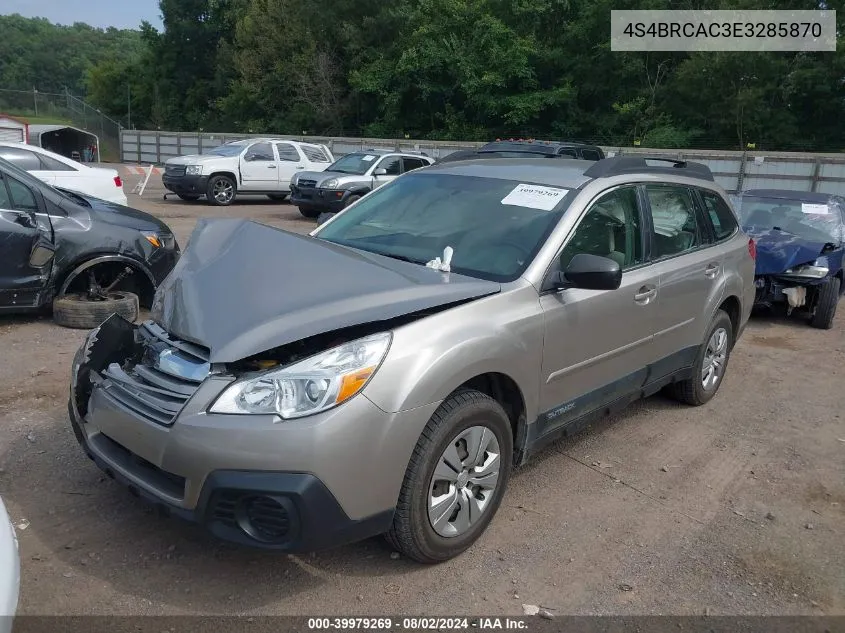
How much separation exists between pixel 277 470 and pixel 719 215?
160 inches

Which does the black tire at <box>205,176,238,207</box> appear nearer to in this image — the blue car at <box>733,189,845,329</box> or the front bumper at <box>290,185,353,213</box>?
the front bumper at <box>290,185,353,213</box>

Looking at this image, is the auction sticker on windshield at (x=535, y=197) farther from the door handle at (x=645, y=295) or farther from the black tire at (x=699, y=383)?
the black tire at (x=699, y=383)

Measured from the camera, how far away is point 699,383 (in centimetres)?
515

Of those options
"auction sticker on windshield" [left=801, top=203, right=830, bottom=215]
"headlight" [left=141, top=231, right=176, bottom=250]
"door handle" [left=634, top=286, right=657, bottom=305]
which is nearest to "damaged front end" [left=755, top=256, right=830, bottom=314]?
"auction sticker on windshield" [left=801, top=203, right=830, bottom=215]

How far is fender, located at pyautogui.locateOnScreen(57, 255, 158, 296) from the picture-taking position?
20.4 feet

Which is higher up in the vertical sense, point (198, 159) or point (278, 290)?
point (198, 159)

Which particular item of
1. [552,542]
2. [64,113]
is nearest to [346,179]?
[552,542]

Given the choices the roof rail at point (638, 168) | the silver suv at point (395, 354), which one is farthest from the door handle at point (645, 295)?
the roof rail at point (638, 168)

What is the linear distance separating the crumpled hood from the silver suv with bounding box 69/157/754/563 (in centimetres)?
390

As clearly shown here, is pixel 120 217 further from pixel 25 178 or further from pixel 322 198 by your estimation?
pixel 322 198

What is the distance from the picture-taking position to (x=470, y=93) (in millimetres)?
36969

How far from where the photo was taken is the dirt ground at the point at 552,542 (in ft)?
9.48

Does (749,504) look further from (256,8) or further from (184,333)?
(256,8)

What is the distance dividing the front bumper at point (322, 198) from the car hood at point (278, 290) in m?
12.0
